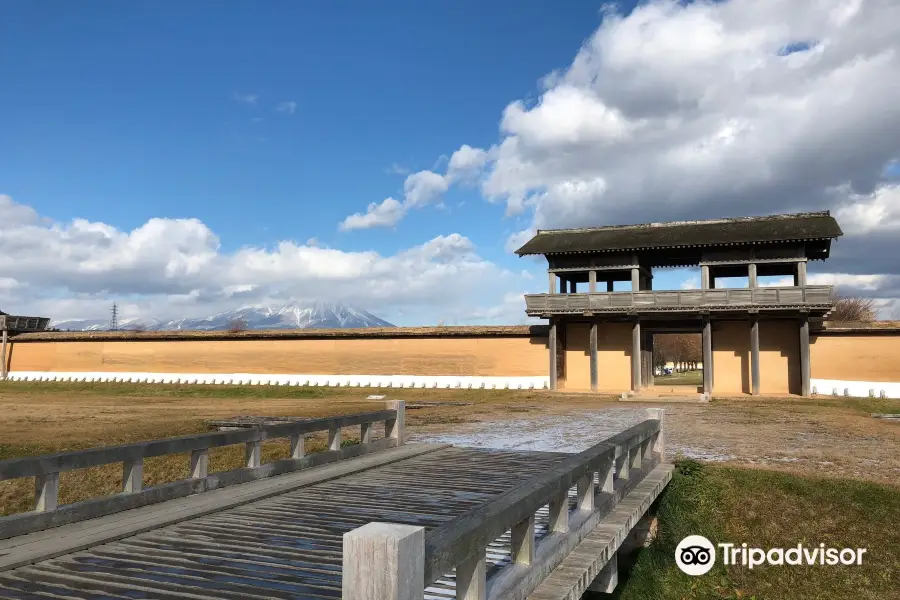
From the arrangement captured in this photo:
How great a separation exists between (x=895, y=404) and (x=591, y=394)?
493 inches

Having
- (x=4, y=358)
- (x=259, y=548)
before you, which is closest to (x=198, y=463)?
(x=259, y=548)

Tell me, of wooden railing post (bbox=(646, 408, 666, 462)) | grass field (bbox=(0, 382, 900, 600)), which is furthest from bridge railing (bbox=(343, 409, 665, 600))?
grass field (bbox=(0, 382, 900, 600))

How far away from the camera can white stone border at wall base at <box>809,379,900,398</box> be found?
29047 millimetres

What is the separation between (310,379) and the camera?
127 feet

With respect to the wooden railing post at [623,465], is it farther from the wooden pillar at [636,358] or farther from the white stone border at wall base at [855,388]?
the white stone border at wall base at [855,388]

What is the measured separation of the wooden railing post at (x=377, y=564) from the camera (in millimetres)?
2996

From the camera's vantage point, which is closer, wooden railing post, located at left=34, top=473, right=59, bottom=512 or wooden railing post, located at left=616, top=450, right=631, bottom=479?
wooden railing post, located at left=34, top=473, right=59, bottom=512

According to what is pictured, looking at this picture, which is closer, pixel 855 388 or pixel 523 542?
pixel 523 542

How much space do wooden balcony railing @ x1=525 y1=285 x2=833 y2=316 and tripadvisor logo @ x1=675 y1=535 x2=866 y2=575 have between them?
70.7 feet

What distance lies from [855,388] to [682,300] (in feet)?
28.3

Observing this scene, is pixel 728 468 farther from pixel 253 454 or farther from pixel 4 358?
pixel 4 358

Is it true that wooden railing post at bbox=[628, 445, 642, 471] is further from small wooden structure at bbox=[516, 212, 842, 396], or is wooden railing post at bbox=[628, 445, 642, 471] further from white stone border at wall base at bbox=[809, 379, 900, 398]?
white stone border at wall base at bbox=[809, 379, 900, 398]

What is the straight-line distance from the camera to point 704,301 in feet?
100.0

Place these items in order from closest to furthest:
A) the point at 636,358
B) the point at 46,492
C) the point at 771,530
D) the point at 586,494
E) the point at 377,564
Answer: the point at 377,564 → the point at 46,492 → the point at 586,494 → the point at 771,530 → the point at 636,358
